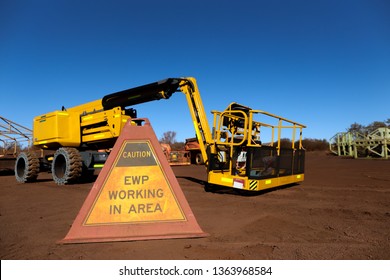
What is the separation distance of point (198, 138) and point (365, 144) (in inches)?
908

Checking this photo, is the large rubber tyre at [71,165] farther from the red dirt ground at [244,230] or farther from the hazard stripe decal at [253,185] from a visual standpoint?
the hazard stripe decal at [253,185]

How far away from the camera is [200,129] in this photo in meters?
8.62

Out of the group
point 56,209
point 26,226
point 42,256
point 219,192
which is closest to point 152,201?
point 42,256

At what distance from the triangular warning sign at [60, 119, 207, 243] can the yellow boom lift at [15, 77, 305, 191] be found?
11.0ft

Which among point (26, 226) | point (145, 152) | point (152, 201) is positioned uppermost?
point (145, 152)

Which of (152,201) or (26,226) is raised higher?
(152,201)

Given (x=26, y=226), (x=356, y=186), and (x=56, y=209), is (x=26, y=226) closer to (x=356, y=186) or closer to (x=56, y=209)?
(x=56, y=209)

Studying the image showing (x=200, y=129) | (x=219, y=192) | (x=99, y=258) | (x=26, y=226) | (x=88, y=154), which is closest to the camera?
(x=99, y=258)

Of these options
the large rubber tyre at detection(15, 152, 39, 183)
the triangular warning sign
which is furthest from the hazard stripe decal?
the large rubber tyre at detection(15, 152, 39, 183)

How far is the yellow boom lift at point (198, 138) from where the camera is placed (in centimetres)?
727

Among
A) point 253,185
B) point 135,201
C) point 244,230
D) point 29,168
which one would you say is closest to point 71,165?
point 29,168

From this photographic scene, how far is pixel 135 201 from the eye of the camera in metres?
3.86

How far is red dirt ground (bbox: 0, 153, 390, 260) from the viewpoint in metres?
3.28
